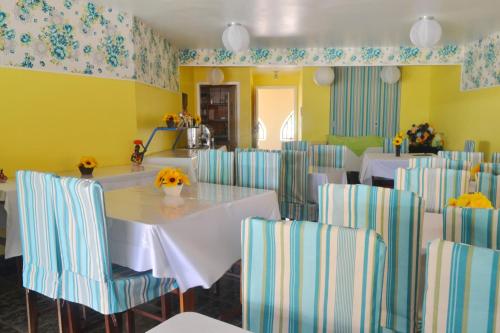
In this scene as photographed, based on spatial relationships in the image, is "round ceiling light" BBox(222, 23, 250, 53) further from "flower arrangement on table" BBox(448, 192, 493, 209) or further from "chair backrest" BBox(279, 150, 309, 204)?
"flower arrangement on table" BBox(448, 192, 493, 209)

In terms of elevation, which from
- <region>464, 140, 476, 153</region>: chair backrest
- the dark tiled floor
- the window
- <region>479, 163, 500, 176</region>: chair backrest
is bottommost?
the dark tiled floor

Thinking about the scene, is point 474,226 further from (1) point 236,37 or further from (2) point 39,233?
(1) point 236,37

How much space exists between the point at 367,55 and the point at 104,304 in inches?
191

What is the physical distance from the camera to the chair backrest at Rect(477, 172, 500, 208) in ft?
7.04

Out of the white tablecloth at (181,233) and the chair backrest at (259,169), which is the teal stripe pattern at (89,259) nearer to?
the white tablecloth at (181,233)

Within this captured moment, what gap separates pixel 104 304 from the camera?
159cm

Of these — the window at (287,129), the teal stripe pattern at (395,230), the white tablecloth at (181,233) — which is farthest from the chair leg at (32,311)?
the window at (287,129)

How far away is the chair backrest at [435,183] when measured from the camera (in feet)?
7.64

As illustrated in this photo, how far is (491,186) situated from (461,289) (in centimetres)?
163

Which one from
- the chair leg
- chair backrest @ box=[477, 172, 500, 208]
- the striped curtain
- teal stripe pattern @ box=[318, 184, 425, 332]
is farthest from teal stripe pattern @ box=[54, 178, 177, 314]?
the striped curtain

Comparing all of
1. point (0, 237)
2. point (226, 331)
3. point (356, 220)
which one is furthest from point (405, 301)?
point (0, 237)

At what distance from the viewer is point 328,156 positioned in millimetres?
4395

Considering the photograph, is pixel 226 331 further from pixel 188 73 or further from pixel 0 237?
pixel 188 73

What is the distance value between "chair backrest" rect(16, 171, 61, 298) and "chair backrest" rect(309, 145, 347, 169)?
3.11 meters
